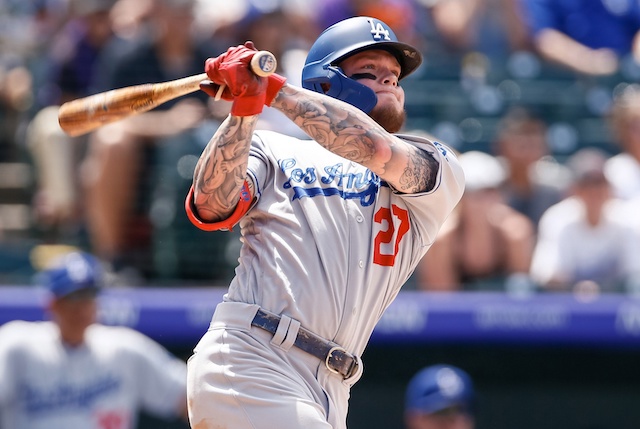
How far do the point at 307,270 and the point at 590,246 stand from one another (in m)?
3.28

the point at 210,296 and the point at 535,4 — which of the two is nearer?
the point at 210,296

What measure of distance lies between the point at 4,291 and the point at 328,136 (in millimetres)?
3199

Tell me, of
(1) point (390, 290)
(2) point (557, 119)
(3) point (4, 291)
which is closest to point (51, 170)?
(3) point (4, 291)

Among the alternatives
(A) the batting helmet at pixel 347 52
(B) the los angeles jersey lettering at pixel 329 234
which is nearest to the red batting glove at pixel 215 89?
(B) the los angeles jersey lettering at pixel 329 234

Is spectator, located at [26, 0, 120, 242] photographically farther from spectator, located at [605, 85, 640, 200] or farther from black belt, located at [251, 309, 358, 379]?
black belt, located at [251, 309, 358, 379]

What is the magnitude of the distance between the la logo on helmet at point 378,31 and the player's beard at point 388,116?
0.64 ft

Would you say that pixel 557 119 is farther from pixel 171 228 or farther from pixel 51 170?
pixel 51 170

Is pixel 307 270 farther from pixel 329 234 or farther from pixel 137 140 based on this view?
pixel 137 140

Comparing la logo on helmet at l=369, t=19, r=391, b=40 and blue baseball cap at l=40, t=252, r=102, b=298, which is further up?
la logo on helmet at l=369, t=19, r=391, b=40

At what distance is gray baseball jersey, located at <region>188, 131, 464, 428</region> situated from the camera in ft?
8.85

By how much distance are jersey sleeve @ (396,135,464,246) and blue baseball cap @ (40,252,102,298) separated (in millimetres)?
2370

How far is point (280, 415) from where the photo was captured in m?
2.64

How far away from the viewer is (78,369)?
16.8 ft

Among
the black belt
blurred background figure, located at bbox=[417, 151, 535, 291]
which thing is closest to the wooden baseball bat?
the black belt
